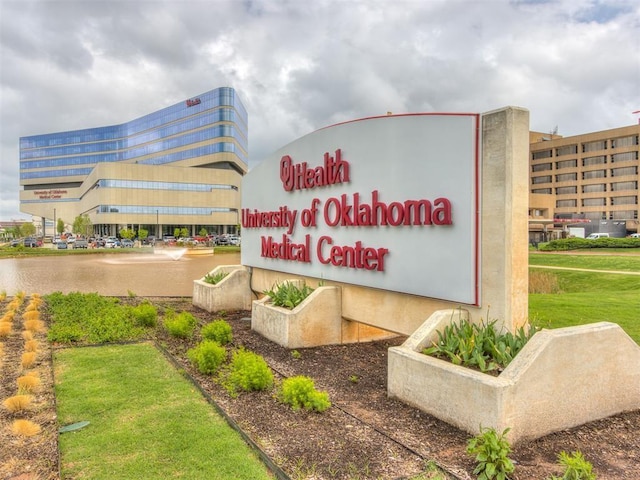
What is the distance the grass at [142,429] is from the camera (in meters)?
4.62

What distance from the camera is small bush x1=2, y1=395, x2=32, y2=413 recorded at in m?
6.02

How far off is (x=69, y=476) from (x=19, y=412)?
219 centimetres

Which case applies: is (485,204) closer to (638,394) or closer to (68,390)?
(638,394)

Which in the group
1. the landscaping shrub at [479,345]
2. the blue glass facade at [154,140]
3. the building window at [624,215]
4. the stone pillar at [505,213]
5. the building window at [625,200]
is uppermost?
the blue glass facade at [154,140]

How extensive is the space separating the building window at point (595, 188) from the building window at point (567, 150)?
6.68 meters

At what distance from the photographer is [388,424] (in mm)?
5742

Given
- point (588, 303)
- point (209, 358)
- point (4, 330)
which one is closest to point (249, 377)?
point (209, 358)

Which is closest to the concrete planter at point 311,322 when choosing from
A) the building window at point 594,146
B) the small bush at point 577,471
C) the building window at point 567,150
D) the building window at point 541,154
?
the small bush at point 577,471

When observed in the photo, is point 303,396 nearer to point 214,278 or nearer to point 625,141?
point 214,278

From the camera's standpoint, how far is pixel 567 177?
3273 inches

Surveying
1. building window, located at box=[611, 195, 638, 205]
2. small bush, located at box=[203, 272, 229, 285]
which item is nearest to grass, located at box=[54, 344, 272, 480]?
small bush, located at box=[203, 272, 229, 285]

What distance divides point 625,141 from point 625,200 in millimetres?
9570

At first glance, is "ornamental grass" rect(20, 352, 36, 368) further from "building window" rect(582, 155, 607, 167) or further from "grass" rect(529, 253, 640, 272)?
"building window" rect(582, 155, 607, 167)

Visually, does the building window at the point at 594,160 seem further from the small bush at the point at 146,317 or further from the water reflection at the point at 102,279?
the small bush at the point at 146,317
